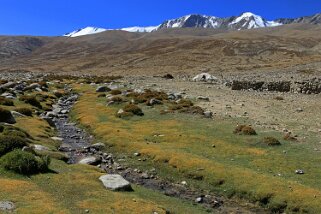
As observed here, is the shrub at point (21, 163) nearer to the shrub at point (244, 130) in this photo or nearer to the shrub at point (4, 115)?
the shrub at point (4, 115)

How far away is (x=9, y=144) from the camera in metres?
26.2

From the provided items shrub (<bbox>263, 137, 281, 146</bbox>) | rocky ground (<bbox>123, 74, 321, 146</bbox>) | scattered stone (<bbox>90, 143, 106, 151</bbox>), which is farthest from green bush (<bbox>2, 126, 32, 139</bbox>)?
rocky ground (<bbox>123, 74, 321, 146</bbox>)

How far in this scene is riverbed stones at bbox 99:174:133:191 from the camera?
872 inches

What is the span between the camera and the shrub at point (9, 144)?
25531 mm

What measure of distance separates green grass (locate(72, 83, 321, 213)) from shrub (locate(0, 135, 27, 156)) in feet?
24.7

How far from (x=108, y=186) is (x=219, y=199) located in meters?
5.86

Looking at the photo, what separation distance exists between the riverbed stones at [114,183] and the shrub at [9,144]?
6387 mm

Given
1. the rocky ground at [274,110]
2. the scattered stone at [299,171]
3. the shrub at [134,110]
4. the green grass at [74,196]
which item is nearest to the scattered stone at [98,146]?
the green grass at [74,196]

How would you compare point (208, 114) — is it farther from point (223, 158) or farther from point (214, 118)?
point (223, 158)

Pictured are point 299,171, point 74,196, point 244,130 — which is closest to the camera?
point 74,196

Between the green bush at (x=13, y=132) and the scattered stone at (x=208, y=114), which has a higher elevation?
the green bush at (x=13, y=132)

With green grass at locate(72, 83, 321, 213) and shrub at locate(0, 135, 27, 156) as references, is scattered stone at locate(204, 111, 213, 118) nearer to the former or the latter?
green grass at locate(72, 83, 321, 213)

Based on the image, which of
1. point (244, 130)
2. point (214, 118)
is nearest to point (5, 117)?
point (214, 118)

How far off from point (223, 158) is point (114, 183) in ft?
30.6
